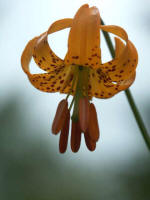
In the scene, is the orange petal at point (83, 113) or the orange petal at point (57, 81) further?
the orange petal at point (57, 81)

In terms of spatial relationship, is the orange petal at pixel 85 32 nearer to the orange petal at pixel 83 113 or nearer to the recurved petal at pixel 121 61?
the recurved petal at pixel 121 61

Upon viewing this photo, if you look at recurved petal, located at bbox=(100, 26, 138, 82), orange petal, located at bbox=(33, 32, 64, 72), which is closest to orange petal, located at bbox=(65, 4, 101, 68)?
recurved petal, located at bbox=(100, 26, 138, 82)

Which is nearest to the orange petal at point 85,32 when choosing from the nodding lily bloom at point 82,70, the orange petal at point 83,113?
the nodding lily bloom at point 82,70

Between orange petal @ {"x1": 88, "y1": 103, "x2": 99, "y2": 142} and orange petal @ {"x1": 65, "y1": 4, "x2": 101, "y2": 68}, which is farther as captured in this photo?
orange petal @ {"x1": 88, "y1": 103, "x2": 99, "y2": 142}

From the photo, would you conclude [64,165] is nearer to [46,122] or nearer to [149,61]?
[46,122]

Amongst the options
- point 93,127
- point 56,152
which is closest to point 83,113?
point 93,127

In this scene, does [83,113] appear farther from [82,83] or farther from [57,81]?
[57,81]

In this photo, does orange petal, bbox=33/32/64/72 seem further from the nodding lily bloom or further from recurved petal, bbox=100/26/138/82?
recurved petal, bbox=100/26/138/82
